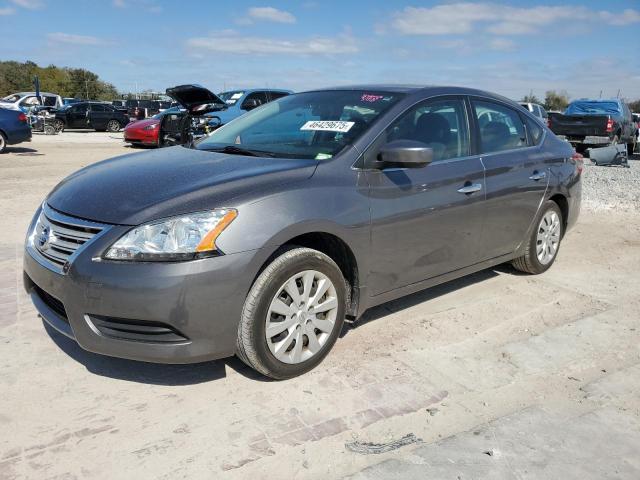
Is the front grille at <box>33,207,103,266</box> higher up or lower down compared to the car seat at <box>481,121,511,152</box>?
lower down

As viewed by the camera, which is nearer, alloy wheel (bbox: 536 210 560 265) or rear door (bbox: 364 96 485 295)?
rear door (bbox: 364 96 485 295)

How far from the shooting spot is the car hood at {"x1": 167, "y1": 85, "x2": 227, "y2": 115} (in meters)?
11.2

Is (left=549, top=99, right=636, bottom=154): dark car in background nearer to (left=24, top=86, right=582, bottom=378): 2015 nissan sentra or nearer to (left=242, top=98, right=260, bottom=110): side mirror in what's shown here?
(left=242, top=98, right=260, bottom=110): side mirror

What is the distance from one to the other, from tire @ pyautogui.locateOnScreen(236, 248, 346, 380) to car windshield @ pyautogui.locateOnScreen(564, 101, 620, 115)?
17263mm

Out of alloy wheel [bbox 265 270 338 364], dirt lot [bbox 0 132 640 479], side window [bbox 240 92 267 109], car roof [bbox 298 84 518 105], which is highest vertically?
side window [bbox 240 92 267 109]

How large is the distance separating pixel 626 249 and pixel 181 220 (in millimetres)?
→ 5622

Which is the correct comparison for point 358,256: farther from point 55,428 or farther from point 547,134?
point 547,134

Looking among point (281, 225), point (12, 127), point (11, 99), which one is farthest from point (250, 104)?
point (11, 99)

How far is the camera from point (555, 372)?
A: 355 centimetres

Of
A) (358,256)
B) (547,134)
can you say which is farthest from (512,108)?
(358,256)

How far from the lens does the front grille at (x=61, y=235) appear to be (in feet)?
9.77

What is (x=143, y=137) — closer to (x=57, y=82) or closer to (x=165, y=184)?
(x=165, y=184)

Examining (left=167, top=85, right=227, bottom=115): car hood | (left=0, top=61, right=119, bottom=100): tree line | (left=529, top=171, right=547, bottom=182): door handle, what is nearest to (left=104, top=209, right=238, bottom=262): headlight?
(left=529, top=171, right=547, bottom=182): door handle

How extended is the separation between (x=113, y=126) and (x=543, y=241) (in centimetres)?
2499
